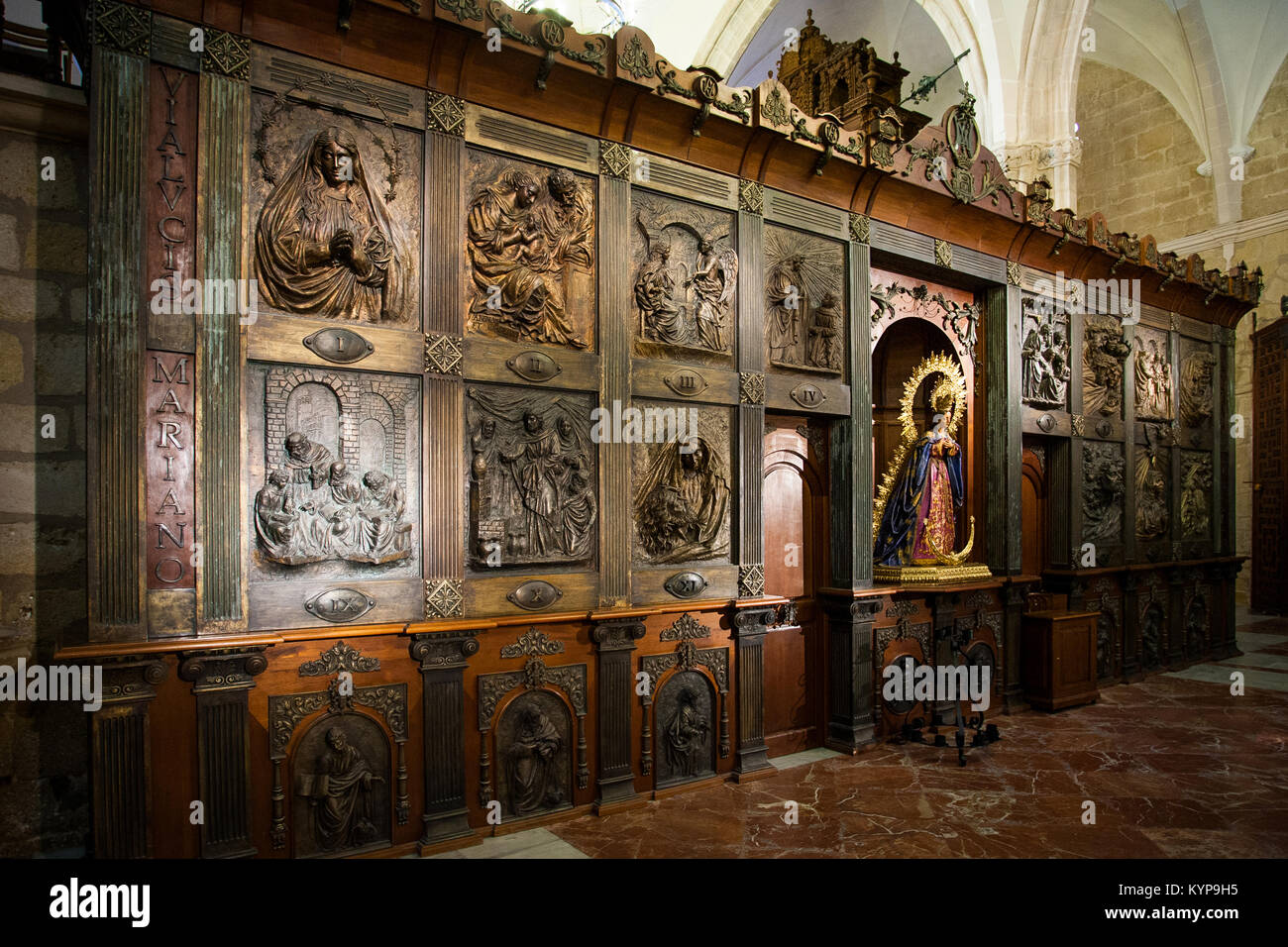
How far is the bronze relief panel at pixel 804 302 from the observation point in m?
7.02

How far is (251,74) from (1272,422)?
1798 centimetres

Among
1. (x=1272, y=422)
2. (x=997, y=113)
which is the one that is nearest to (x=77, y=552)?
(x=997, y=113)

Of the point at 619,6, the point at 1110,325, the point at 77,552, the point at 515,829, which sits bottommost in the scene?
the point at 515,829

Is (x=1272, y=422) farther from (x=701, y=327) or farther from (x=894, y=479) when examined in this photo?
(x=701, y=327)

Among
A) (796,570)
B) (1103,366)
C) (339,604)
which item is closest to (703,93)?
(796,570)

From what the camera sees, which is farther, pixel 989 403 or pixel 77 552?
pixel 989 403

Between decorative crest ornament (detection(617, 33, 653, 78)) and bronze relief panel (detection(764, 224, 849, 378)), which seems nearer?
decorative crest ornament (detection(617, 33, 653, 78))

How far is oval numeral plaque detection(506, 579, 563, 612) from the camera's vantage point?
5449 millimetres

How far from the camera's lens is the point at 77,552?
4992 millimetres

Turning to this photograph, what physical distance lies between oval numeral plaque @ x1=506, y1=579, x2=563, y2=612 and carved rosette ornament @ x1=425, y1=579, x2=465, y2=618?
37cm

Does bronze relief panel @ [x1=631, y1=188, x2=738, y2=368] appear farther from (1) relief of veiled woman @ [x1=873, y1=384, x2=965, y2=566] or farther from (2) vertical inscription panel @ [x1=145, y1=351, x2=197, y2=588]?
(2) vertical inscription panel @ [x1=145, y1=351, x2=197, y2=588]

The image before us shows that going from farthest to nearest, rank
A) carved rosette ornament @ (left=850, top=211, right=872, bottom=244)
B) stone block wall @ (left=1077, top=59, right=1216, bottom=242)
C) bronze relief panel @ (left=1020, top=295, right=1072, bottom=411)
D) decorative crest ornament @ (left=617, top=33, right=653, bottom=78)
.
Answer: stone block wall @ (left=1077, top=59, right=1216, bottom=242) < bronze relief panel @ (left=1020, top=295, right=1072, bottom=411) < carved rosette ornament @ (left=850, top=211, right=872, bottom=244) < decorative crest ornament @ (left=617, top=33, right=653, bottom=78)

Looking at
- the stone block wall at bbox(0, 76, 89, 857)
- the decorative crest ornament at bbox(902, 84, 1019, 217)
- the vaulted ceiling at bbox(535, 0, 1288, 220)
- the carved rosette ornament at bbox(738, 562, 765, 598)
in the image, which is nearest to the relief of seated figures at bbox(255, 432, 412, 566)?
the stone block wall at bbox(0, 76, 89, 857)

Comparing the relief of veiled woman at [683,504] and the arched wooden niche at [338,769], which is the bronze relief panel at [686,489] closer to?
the relief of veiled woman at [683,504]
